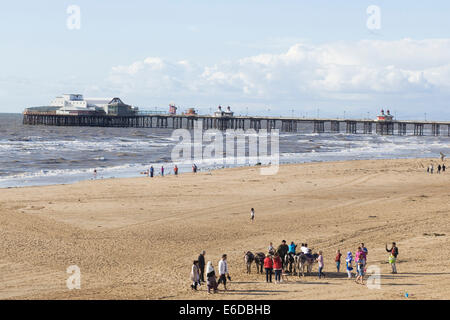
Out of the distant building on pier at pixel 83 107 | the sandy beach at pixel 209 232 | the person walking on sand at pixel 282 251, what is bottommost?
the sandy beach at pixel 209 232

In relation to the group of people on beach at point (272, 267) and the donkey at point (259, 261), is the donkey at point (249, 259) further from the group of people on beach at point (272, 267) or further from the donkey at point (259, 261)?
the group of people on beach at point (272, 267)

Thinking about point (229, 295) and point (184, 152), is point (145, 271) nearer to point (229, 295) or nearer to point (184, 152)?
point (229, 295)

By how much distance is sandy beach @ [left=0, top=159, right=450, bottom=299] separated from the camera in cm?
1395

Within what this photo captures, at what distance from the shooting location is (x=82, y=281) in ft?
47.7

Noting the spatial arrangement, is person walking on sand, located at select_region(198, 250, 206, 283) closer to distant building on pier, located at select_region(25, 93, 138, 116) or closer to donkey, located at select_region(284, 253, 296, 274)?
donkey, located at select_region(284, 253, 296, 274)

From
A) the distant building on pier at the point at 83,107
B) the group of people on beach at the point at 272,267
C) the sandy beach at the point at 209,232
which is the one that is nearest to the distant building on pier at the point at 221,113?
the distant building on pier at the point at 83,107

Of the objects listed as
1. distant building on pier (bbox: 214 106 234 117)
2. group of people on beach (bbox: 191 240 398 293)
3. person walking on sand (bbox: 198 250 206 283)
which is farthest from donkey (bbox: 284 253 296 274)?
distant building on pier (bbox: 214 106 234 117)

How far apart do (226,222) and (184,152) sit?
39.5 meters

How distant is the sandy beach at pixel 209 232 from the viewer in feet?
45.8

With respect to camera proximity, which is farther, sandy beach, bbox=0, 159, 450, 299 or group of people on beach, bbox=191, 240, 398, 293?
sandy beach, bbox=0, 159, 450, 299

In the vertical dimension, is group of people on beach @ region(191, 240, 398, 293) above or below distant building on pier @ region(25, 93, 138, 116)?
below
